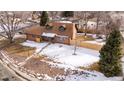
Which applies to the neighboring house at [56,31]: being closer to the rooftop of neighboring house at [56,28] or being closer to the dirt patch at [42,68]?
the rooftop of neighboring house at [56,28]

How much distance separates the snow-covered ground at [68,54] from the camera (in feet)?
14.5

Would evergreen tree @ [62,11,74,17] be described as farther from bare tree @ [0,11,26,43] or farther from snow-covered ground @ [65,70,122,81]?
snow-covered ground @ [65,70,122,81]

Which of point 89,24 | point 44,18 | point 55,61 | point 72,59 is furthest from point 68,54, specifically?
point 44,18

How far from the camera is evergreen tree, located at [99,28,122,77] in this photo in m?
4.29

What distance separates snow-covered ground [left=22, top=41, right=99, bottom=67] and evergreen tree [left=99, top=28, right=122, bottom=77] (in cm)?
13

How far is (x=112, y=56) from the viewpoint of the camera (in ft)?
14.2

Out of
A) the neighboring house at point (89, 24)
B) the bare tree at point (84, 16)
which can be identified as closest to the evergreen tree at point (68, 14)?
the bare tree at point (84, 16)

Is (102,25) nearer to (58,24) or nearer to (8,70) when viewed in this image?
(58,24)

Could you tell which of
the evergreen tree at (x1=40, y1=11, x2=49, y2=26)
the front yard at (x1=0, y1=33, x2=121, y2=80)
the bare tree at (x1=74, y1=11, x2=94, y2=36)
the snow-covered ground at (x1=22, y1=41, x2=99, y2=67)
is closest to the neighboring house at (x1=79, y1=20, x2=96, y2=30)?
the bare tree at (x1=74, y1=11, x2=94, y2=36)

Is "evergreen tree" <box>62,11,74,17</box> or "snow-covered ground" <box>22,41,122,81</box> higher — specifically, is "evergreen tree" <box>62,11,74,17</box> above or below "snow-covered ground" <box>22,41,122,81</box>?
above

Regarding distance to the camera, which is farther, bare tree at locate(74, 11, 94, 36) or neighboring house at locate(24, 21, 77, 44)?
neighboring house at locate(24, 21, 77, 44)

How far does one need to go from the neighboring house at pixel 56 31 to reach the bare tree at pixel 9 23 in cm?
18
